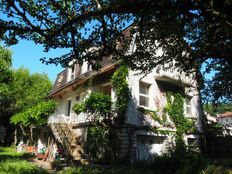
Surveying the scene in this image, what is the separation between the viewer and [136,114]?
16.3m

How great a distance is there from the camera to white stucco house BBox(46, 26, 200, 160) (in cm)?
1560

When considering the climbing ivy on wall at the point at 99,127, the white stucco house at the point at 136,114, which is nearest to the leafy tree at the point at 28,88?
the white stucco house at the point at 136,114

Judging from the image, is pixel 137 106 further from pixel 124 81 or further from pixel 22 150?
pixel 22 150

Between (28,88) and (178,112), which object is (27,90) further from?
(178,112)

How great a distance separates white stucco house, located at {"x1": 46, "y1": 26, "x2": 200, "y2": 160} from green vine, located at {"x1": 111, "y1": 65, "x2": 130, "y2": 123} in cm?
44

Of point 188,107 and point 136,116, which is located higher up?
point 188,107

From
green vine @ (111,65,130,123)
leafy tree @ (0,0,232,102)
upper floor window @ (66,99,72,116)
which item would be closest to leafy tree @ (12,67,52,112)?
upper floor window @ (66,99,72,116)

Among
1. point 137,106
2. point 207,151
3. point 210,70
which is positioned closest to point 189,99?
point 207,151

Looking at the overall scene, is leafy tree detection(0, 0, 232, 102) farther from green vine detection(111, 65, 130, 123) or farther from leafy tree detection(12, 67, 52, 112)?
leafy tree detection(12, 67, 52, 112)

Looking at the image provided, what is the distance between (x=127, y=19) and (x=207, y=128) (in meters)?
17.0

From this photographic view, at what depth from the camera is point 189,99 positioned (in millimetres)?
21859

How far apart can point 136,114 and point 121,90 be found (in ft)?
6.67

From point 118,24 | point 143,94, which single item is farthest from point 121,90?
point 118,24

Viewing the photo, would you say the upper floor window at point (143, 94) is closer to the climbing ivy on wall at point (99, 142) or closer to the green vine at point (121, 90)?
the green vine at point (121, 90)
